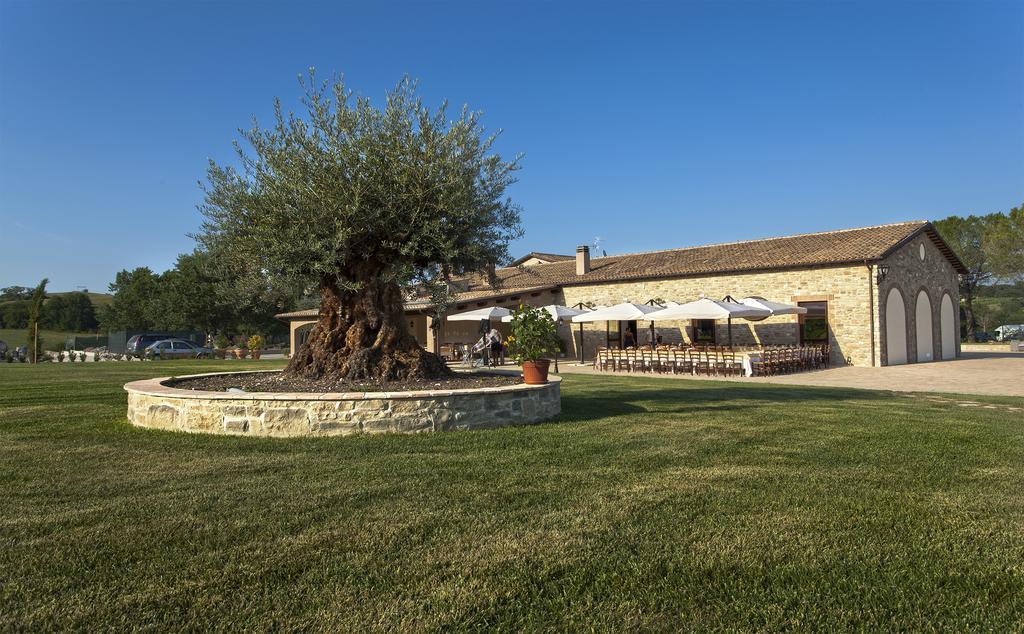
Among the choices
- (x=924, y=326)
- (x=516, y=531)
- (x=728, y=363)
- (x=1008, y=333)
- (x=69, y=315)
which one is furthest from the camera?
(x=69, y=315)

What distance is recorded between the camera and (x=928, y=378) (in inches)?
634

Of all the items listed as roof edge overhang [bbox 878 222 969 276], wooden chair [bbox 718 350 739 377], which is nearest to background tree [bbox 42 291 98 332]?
wooden chair [bbox 718 350 739 377]

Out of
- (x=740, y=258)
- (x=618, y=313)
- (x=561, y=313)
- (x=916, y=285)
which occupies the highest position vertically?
(x=740, y=258)

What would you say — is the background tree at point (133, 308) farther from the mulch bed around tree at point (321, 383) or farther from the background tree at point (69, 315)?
the mulch bed around tree at point (321, 383)

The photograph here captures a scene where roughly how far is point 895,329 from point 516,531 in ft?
70.0

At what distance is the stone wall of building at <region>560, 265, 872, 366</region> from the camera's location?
66.1 ft

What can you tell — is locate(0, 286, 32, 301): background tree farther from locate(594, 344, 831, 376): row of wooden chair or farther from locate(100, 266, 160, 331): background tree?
locate(594, 344, 831, 376): row of wooden chair

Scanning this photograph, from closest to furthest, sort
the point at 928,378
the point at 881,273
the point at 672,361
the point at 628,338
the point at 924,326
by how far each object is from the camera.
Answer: the point at 928,378
the point at 672,361
the point at 881,273
the point at 924,326
the point at 628,338

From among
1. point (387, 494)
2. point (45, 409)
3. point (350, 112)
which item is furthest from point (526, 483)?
point (45, 409)

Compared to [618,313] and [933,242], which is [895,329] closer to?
[933,242]

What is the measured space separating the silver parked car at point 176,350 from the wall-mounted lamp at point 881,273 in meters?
31.0

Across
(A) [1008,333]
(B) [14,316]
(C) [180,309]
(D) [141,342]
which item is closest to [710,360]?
(D) [141,342]

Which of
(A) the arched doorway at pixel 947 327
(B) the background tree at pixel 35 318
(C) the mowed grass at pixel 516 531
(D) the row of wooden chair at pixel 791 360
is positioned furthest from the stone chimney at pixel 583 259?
(B) the background tree at pixel 35 318

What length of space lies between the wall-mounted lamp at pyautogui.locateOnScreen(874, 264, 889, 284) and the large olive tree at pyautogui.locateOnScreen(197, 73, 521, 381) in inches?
585
